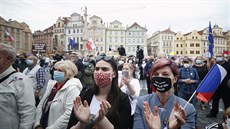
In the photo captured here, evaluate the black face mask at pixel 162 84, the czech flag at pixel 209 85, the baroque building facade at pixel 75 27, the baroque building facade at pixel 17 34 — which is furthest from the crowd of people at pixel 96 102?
the baroque building facade at pixel 75 27

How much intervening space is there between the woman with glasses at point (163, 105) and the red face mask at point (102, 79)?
0.57 meters

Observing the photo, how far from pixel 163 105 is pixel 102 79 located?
852 mm

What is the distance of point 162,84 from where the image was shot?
8.46 ft

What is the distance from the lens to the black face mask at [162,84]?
2561mm

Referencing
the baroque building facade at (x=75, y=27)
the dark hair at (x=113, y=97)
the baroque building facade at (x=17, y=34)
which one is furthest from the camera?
the baroque building facade at (x=75, y=27)

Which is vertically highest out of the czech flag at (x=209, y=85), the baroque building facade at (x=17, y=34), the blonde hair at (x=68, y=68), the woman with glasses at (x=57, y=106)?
the baroque building facade at (x=17, y=34)

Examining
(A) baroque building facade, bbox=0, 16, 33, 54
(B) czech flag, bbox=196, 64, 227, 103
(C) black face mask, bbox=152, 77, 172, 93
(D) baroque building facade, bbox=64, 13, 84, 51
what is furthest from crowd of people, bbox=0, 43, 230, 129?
(D) baroque building facade, bbox=64, 13, 84, 51

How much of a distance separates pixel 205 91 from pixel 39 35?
114 m

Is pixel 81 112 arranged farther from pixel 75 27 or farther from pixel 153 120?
pixel 75 27

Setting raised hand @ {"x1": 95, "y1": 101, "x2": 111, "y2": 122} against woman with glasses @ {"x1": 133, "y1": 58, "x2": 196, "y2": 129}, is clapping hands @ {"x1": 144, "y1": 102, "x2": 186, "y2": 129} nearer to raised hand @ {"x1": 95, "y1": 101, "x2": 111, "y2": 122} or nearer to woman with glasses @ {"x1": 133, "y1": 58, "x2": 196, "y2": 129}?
woman with glasses @ {"x1": 133, "y1": 58, "x2": 196, "y2": 129}

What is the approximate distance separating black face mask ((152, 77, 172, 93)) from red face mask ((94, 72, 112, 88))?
68 centimetres

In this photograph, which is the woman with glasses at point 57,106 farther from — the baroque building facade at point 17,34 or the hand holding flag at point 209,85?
the baroque building facade at point 17,34

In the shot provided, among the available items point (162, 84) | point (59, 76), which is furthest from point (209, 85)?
point (59, 76)

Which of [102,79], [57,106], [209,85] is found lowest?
[57,106]
